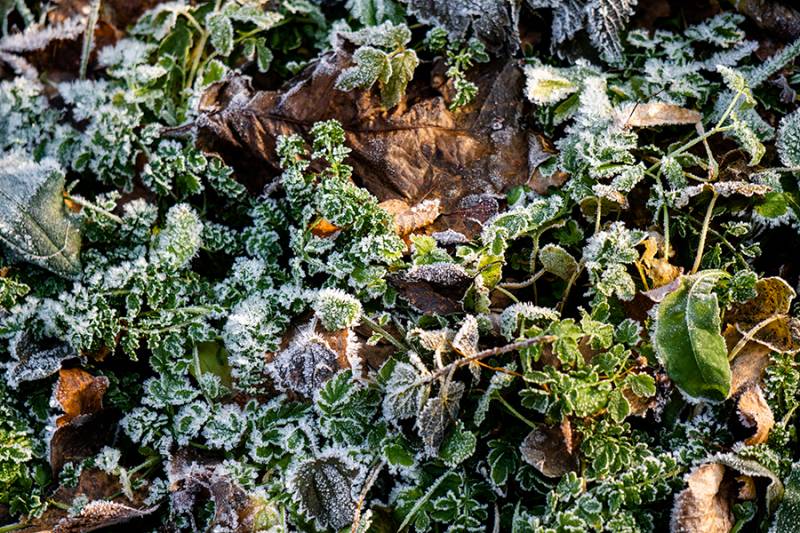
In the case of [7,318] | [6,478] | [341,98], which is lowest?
[6,478]

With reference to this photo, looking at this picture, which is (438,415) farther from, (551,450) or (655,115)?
(655,115)

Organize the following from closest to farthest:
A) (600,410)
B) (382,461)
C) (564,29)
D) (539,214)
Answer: (600,410)
(382,461)
(539,214)
(564,29)

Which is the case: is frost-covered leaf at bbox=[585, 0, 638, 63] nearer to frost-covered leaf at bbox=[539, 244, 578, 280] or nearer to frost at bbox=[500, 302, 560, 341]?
frost-covered leaf at bbox=[539, 244, 578, 280]

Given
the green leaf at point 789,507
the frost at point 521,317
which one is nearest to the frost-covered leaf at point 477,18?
the frost at point 521,317

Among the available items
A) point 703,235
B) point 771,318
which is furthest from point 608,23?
point 771,318

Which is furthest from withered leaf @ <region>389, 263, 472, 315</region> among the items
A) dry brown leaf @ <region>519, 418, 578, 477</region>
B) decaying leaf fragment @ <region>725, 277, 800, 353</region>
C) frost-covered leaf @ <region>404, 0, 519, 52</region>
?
frost-covered leaf @ <region>404, 0, 519, 52</region>

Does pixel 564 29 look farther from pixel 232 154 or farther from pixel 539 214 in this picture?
pixel 232 154

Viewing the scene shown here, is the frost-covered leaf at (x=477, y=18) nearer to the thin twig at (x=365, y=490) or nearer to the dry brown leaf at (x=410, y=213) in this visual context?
the dry brown leaf at (x=410, y=213)

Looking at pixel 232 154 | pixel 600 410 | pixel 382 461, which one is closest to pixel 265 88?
pixel 232 154
